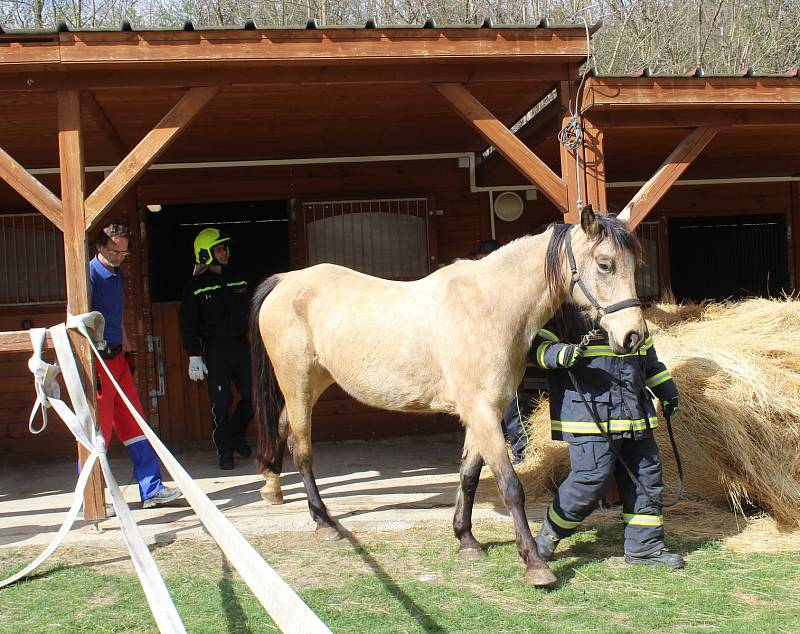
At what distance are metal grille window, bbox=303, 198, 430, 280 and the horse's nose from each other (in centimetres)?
434

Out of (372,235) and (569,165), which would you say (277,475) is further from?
(372,235)

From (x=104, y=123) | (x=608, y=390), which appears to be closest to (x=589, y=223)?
(x=608, y=390)

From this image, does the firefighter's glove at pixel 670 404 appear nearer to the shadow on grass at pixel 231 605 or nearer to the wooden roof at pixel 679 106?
the wooden roof at pixel 679 106

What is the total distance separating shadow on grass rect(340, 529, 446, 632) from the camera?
309 centimetres

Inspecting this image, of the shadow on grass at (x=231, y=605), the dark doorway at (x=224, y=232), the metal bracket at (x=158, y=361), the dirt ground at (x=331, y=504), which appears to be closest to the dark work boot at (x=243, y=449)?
the dirt ground at (x=331, y=504)

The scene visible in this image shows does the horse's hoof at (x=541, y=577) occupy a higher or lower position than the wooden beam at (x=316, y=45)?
lower

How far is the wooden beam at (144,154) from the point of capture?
181 inches

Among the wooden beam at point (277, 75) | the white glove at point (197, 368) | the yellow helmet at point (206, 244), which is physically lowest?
the white glove at point (197, 368)

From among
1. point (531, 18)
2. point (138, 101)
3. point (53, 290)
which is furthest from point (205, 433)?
point (531, 18)

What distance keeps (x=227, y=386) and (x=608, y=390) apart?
3.95 metres

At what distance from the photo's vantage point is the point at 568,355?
3.51 meters

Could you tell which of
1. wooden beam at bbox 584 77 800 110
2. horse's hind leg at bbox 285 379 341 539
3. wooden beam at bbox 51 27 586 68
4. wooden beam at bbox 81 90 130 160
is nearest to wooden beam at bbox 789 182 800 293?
wooden beam at bbox 584 77 800 110

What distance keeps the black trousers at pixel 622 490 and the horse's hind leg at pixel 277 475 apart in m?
2.12

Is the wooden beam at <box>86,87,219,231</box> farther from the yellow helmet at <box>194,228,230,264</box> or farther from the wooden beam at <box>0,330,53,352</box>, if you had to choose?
the yellow helmet at <box>194,228,230,264</box>
